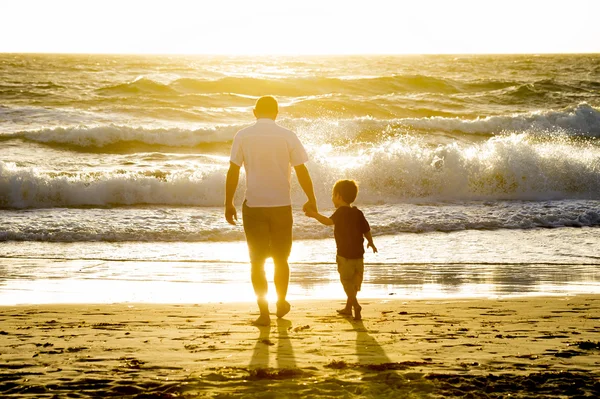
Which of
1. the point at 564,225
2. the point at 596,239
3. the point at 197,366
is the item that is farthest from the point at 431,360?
the point at 564,225

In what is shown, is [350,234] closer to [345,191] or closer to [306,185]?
[345,191]

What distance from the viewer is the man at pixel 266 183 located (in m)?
5.89

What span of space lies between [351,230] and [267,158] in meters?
0.88

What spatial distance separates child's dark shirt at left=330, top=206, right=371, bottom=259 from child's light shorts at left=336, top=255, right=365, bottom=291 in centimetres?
4

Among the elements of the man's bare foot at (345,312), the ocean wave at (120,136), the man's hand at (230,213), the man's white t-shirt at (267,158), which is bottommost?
the man's bare foot at (345,312)

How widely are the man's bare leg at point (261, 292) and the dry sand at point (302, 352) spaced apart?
0.43 feet

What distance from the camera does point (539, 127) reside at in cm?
2672

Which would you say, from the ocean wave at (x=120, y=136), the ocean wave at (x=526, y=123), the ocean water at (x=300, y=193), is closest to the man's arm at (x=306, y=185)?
the ocean water at (x=300, y=193)

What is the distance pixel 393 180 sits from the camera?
1675cm

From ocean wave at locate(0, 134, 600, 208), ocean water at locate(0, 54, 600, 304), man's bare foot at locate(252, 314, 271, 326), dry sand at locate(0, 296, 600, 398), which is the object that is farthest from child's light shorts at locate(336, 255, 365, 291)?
ocean wave at locate(0, 134, 600, 208)

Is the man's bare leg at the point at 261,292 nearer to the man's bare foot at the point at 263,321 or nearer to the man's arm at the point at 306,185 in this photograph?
the man's bare foot at the point at 263,321

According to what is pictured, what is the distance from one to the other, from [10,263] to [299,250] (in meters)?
3.74

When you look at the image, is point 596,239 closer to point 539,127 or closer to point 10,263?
point 10,263

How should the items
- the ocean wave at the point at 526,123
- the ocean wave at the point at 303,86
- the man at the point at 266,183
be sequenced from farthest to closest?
1. the ocean wave at the point at 303,86
2. the ocean wave at the point at 526,123
3. the man at the point at 266,183
